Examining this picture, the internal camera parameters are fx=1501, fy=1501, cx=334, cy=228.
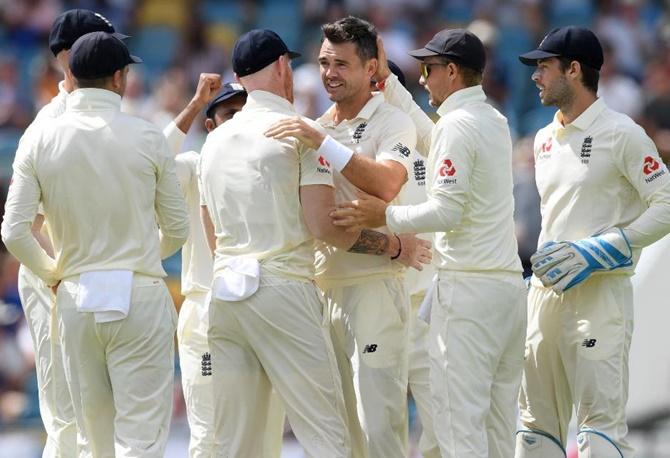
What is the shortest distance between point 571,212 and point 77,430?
8.96 ft

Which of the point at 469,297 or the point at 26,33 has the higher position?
the point at 469,297

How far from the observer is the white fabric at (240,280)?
23.3 feet

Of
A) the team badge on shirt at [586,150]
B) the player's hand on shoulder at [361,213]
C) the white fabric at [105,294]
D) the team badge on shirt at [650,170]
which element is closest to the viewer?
the white fabric at [105,294]

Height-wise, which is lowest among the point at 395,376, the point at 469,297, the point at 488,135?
the point at 395,376

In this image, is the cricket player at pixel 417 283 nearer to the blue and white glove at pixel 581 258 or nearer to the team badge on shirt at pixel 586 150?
the blue and white glove at pixel 581 258

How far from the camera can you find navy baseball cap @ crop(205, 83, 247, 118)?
820cm

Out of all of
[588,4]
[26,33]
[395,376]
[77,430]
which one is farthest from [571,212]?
[26,33]

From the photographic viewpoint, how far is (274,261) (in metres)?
7.15

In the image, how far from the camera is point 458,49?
728cm

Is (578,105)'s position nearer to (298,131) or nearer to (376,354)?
(298,131)

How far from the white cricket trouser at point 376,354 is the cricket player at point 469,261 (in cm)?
26

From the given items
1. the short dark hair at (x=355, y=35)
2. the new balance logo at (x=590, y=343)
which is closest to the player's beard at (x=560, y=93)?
the short dark hair at (x=355, y=35)

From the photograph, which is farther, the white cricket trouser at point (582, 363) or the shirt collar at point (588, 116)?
the shirt collar at point (588, 116)

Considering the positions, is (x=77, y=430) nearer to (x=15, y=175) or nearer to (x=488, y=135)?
(x=15, y=175)
